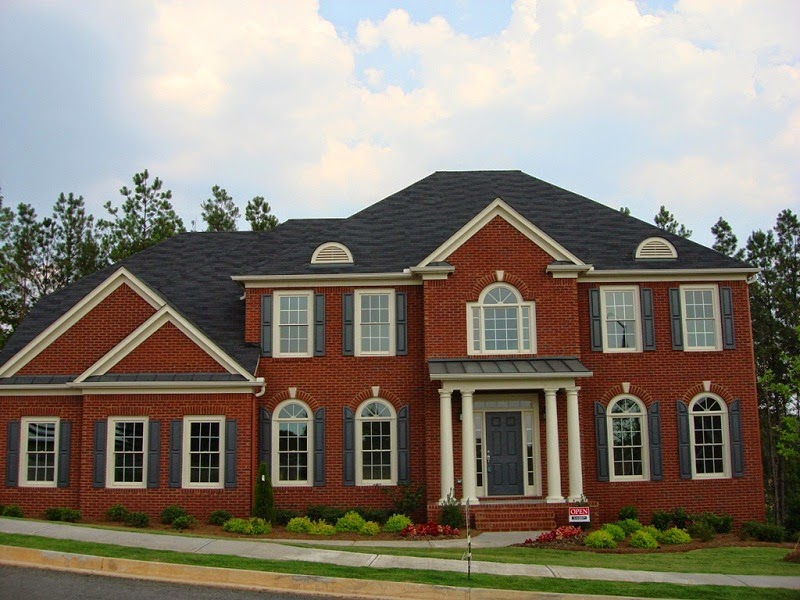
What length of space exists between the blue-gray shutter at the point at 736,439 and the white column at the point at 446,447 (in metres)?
7.73

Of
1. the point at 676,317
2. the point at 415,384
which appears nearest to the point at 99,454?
the point at 415,384

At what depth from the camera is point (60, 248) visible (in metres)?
40.4

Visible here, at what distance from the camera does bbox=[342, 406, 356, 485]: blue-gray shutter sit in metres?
22.3

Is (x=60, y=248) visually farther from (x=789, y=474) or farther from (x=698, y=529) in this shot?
(x=789, y=474)

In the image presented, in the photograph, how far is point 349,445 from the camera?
2244 cm

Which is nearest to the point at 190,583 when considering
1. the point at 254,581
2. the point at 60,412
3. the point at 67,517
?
the point at 254,581

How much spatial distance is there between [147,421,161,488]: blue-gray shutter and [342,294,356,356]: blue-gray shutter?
5.25 metres

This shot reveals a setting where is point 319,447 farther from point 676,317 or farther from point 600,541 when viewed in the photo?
point 676,317

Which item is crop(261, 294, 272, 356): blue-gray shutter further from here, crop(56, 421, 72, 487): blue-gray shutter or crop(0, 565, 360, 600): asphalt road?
crop(0, 565, 360, 600): asphalt road

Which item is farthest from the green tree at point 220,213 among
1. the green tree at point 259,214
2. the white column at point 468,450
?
the white column at point 468,450

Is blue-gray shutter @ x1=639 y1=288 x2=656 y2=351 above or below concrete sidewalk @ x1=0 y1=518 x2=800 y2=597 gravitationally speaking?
above

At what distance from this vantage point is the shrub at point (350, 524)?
801 inches

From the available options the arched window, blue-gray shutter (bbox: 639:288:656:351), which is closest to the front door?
the arched window

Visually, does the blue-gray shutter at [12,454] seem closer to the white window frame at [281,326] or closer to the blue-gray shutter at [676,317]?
the white window frame at [281,326]
